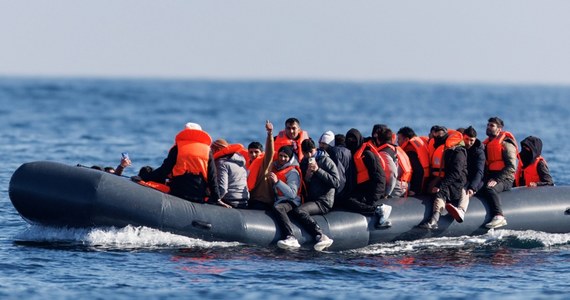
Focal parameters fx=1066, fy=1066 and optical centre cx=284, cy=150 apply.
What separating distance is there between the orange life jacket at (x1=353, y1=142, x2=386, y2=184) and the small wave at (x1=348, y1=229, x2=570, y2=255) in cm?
114

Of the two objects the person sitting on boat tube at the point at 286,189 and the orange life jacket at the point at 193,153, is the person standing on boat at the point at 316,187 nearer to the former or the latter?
the person sitting on boat tube at the point at 286,189

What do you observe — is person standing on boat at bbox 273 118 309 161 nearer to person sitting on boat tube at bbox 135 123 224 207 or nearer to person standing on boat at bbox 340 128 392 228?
person standing on boat at bbox 340 128 392 228

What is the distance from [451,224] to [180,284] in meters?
5.32

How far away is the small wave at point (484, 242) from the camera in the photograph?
17.1m

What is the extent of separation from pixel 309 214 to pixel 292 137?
4.17 ft

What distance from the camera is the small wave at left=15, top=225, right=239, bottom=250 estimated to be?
16.0 m

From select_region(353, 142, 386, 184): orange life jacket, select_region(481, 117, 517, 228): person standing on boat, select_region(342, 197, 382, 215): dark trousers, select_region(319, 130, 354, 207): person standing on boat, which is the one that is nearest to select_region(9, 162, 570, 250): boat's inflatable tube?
select_region(342, 197, 382, 215): dark trousers

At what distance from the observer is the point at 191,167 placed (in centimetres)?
1630

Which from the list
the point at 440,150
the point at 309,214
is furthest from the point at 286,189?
the point at 440,150

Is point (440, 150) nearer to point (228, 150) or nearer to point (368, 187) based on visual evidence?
point (368, 187)

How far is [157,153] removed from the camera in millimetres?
32000

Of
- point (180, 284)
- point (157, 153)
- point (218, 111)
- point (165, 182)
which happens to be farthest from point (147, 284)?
point (218, 111)

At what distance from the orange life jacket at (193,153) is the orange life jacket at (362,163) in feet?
7.96

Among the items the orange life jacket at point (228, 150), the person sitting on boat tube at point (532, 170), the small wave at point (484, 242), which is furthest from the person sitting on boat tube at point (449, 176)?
the orange life jacket at point (228, 150)
